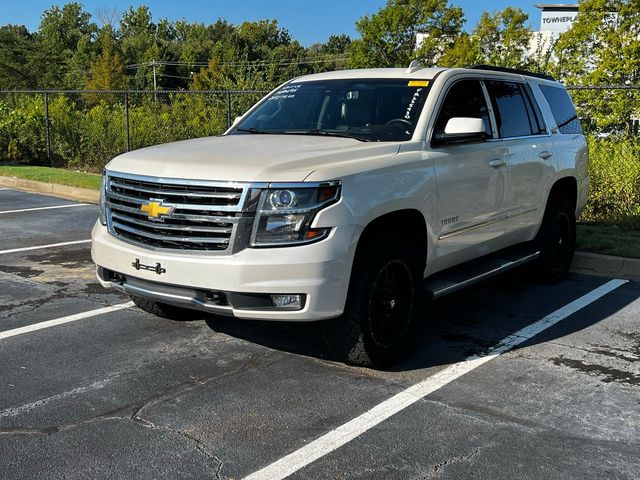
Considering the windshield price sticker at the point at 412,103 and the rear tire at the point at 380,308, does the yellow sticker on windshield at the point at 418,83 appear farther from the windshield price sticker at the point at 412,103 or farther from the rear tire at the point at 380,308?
the rear tire at the point at 380,308

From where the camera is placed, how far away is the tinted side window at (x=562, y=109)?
6.97 metres

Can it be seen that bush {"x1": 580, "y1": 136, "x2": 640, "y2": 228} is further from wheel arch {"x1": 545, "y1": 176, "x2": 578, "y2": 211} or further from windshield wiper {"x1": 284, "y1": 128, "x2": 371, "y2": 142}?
windshield wiper {"x1": 284, "y1": 128, "x2": 371, "y2": 142}

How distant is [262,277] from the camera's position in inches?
159

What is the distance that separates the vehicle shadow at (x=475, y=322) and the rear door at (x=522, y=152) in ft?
2.13

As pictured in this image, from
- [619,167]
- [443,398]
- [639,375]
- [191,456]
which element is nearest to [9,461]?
[191,456]

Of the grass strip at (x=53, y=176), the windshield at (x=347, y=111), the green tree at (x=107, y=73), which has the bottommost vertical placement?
the grass strip at (x=53, y=176)

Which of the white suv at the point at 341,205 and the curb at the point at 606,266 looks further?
the curb at the point at 606,266

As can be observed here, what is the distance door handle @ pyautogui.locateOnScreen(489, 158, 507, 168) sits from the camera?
18.2 feet

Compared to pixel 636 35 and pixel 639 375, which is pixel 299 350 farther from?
pixel 636 35

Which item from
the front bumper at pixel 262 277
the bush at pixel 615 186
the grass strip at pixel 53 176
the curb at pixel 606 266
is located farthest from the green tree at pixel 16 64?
the front bumper at pixel 262 277

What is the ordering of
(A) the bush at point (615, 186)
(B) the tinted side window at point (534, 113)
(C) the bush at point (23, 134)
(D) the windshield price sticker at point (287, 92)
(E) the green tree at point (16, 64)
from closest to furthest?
(D) the windshield price sticker at point (287, 92) → (B) the tinted side window at point (534, 113) → (A) the bush at point (615, 186) → (C) the bush at point (23, 134) → (E) the green tree at point (16, 64)

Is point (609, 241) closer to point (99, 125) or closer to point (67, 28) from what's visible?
point (99, 125)

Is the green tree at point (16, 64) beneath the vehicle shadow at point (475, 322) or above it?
above

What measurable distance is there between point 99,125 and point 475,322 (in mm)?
13702
